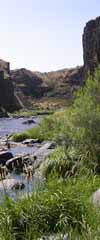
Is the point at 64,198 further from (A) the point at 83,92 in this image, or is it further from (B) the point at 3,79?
(B) the point at 3,79

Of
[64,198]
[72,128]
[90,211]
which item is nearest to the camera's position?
[90,211]

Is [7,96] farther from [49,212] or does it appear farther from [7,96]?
[49,212]

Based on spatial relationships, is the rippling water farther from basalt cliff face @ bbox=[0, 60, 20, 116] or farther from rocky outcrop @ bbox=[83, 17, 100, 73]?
basalt cliff face @ bbox=[0, 60, 20, 116]

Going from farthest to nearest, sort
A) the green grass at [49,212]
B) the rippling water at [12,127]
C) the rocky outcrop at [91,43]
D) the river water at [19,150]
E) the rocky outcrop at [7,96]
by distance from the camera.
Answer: the rocky outcrop at [7,96]
the rocky outcrop at [91,43]
the rippling water at [12,127]
the river water at [19,150]
the green grass at [49,212]

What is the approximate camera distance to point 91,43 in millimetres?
122125

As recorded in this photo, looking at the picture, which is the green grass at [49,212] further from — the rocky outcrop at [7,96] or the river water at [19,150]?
the rocky outcrop at [7,96]

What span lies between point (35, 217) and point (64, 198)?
91 cm

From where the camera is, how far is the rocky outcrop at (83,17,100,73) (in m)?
112

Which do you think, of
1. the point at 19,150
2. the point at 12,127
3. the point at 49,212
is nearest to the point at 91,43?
the point at 12,127

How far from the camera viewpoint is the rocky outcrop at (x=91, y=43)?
112 meters

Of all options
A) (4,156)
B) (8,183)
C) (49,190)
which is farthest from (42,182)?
(4,156)

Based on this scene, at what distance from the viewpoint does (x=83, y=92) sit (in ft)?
74.4

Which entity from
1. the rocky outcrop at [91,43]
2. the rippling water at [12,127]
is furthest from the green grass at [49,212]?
the rocky outcrop at [91,43]

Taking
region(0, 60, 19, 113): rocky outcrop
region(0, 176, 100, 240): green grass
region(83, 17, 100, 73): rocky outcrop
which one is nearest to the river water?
region(0, 176, 100, 240): green grass
